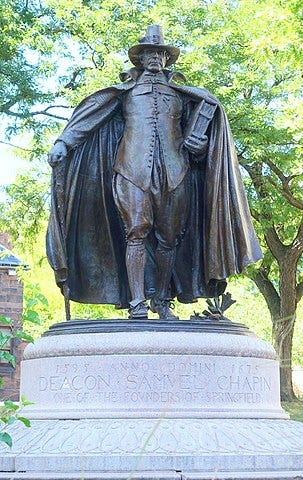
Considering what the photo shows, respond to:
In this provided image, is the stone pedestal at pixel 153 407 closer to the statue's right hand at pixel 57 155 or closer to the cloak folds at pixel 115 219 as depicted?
the cloak folds at pixel 115 219

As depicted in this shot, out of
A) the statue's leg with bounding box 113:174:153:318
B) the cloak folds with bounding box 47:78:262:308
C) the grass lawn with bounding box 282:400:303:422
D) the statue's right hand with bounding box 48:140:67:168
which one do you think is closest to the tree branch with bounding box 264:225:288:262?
the grass lawn with bounding box 282:400:303:422

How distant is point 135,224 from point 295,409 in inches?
473

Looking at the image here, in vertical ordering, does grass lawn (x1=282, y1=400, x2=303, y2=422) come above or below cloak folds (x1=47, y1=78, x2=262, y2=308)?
below

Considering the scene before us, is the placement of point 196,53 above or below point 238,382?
above

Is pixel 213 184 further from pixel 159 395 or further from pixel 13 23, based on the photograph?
pixel 13 23

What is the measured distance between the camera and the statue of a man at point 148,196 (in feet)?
24.5

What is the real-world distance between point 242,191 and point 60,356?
6.79 ft

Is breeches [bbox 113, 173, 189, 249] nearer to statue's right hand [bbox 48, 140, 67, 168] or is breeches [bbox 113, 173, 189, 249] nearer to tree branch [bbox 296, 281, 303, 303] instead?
statue's right hand [bbox 48, 140, 67, 168]

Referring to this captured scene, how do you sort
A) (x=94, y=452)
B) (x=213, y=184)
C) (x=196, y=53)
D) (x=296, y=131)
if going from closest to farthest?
(x=94, y=452)
(x=213, y=184)
(x=296, y=131)
(x=196, y=53)

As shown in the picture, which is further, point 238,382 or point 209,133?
point 209,133

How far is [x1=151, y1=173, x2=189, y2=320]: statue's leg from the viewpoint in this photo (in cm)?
755

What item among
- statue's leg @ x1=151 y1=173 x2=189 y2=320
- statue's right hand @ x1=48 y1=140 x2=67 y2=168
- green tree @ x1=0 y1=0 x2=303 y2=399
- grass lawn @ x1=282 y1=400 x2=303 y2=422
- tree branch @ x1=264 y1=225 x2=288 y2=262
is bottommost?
grass lawn @ x1=282 y1=400 x2=303 y2=422

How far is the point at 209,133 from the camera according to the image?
7695 millimetres

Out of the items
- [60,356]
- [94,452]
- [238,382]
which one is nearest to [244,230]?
[238,382]
